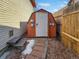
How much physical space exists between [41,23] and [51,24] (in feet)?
2.61

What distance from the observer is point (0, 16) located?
6.96 metres

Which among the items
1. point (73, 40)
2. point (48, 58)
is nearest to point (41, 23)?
point (73, 40)

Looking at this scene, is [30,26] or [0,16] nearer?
[0,16]

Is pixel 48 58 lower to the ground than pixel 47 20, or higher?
lower

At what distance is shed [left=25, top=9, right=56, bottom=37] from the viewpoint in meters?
12.8

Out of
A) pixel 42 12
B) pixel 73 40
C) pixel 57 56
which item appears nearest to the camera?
pixel 57 56

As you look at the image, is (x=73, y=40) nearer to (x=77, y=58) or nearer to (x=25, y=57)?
(x=77, y=58)

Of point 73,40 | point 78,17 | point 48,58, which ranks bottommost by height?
point 48,58

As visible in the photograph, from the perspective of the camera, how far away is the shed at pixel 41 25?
12.8m

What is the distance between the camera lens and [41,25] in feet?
42.1

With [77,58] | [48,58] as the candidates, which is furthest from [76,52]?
[48,58]

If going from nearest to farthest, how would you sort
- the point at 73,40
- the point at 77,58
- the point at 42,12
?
the point at 77,58, the point at 73,40, the point at 42,12

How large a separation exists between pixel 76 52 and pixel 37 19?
21.4 ft

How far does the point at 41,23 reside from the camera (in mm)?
12828
